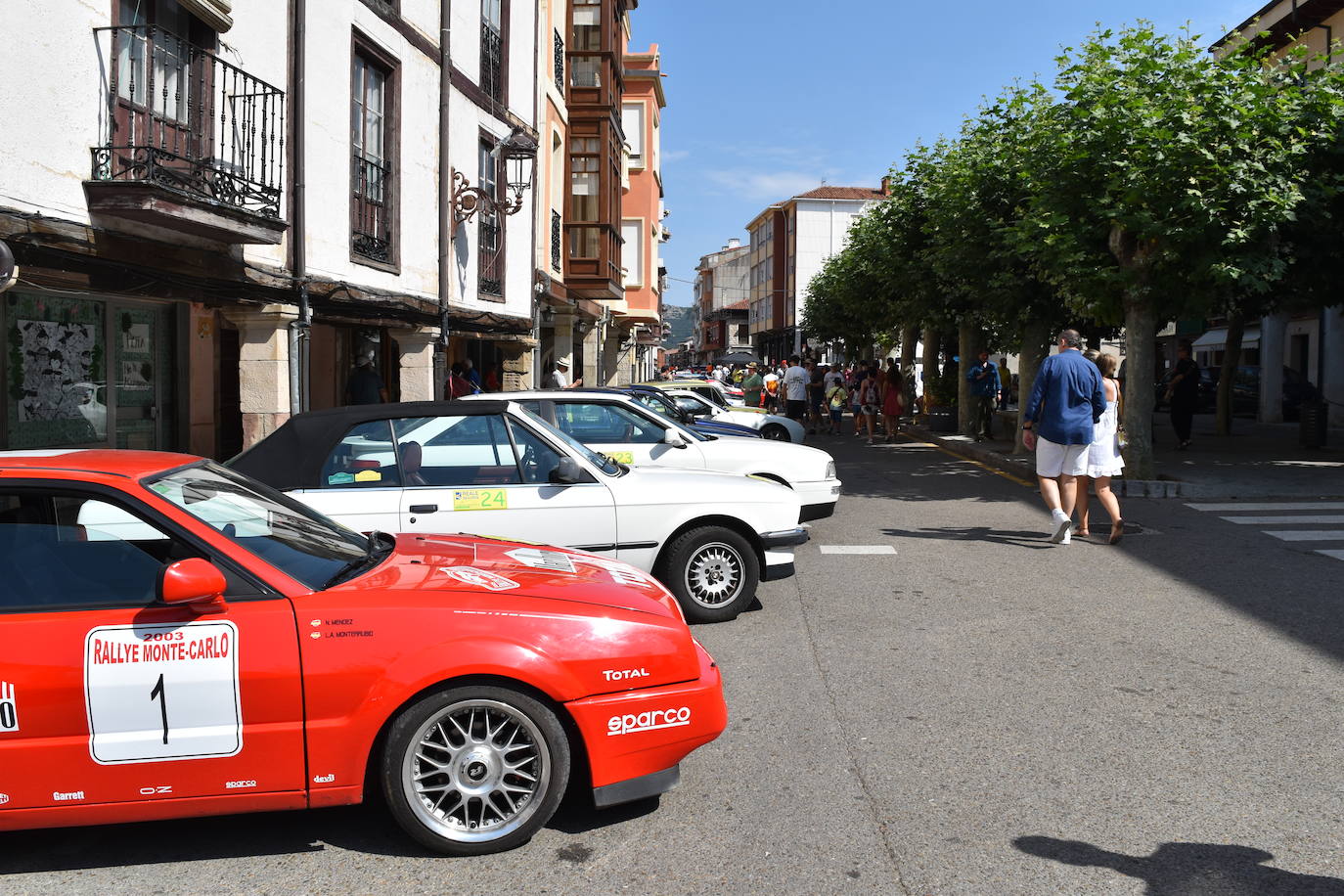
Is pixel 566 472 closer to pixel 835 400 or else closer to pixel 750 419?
pixel 750 419

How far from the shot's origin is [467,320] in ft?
66.0

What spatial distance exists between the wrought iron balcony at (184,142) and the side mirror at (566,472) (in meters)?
5.02

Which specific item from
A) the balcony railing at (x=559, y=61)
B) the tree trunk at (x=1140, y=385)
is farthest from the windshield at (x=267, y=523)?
the balcony railing at (x=559, y=61)

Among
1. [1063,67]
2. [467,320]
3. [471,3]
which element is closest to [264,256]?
[467,320]

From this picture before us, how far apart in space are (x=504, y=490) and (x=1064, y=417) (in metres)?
5.90

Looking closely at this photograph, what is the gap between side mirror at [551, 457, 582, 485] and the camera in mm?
7035

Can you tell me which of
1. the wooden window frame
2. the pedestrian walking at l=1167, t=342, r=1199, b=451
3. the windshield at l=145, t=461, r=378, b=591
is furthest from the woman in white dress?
the pedestrian walking at l=1167, t=342, r=1199, b=451

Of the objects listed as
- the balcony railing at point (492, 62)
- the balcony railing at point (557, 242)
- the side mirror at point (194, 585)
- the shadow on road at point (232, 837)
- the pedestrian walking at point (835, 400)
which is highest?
the balcony railing at point (492, 62)

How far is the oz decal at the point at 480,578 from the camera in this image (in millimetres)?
4195

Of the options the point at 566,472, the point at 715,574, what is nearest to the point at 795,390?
the point at 715,574

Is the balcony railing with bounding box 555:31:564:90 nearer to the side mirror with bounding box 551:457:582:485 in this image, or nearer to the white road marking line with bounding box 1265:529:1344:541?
the white road marking line with bounding box 1265:529:1344:541

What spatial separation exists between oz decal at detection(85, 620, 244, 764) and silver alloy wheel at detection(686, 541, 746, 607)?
406 centimetres

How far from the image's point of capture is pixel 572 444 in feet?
24.3

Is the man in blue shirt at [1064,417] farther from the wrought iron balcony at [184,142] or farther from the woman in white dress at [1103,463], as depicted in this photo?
the wrought iron balcony at [184,142]
